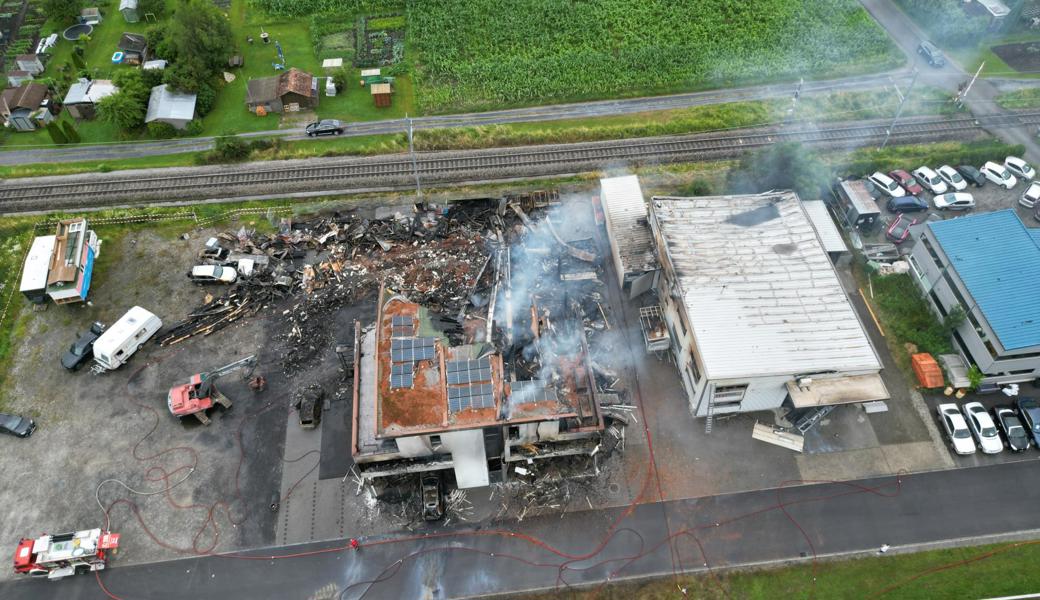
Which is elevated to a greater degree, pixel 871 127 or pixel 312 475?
pixel 871 127

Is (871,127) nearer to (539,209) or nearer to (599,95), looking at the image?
(599,95)

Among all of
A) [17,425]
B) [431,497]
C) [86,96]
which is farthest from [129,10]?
[431,497]

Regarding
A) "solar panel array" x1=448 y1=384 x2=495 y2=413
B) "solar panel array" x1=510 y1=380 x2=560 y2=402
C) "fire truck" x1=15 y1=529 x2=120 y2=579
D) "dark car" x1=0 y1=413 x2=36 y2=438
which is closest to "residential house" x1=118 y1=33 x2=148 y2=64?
"dark car" x1=0 y1=413 x2=36 y2=438

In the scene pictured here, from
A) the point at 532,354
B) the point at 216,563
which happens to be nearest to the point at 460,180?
the point at 532,354

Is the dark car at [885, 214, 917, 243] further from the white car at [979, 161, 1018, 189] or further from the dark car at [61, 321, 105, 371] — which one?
the dark car at [61, 321, 105, 371]

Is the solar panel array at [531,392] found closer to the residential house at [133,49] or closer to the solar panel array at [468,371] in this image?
the solar panel array at [468,371]

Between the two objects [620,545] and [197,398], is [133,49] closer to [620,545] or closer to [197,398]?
[197,398]
